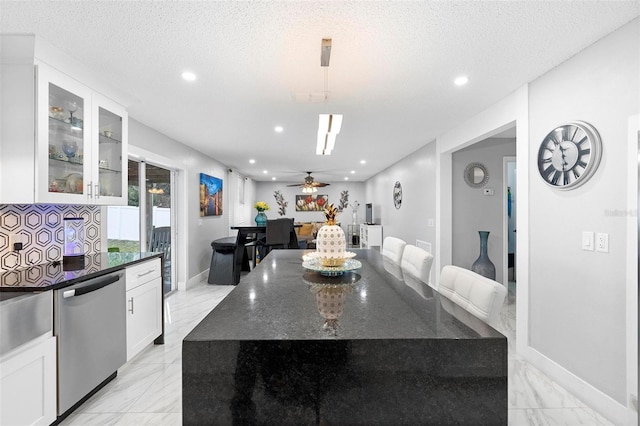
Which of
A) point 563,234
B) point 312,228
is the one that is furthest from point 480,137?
point 312,228

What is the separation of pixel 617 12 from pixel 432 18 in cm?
101

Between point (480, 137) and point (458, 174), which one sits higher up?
point (480, 137)

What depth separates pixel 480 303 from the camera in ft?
3.74

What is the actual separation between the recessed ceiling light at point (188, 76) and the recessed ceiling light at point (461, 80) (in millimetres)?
2168

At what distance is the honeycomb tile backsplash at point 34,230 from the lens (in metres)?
1.93

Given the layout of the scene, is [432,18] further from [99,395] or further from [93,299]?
[99,395]

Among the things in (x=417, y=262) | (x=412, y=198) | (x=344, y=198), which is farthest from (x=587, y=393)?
(x=344, y=198)

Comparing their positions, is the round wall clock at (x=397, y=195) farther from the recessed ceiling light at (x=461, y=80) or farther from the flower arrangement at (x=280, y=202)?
the flower arrangement at (x=280, y=202)

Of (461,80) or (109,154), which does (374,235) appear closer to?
(461,80)

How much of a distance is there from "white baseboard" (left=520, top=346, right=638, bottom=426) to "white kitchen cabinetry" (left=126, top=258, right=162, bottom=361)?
10.7 feet

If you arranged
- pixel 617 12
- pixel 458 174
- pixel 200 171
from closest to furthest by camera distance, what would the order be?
pixel 617 12
pixel 458 174
pixel 200 171

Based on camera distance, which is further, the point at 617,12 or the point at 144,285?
the point at 144,285

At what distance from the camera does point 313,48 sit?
1.86 metres

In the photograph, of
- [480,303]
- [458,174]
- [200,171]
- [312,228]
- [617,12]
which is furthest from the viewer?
[312,228]
